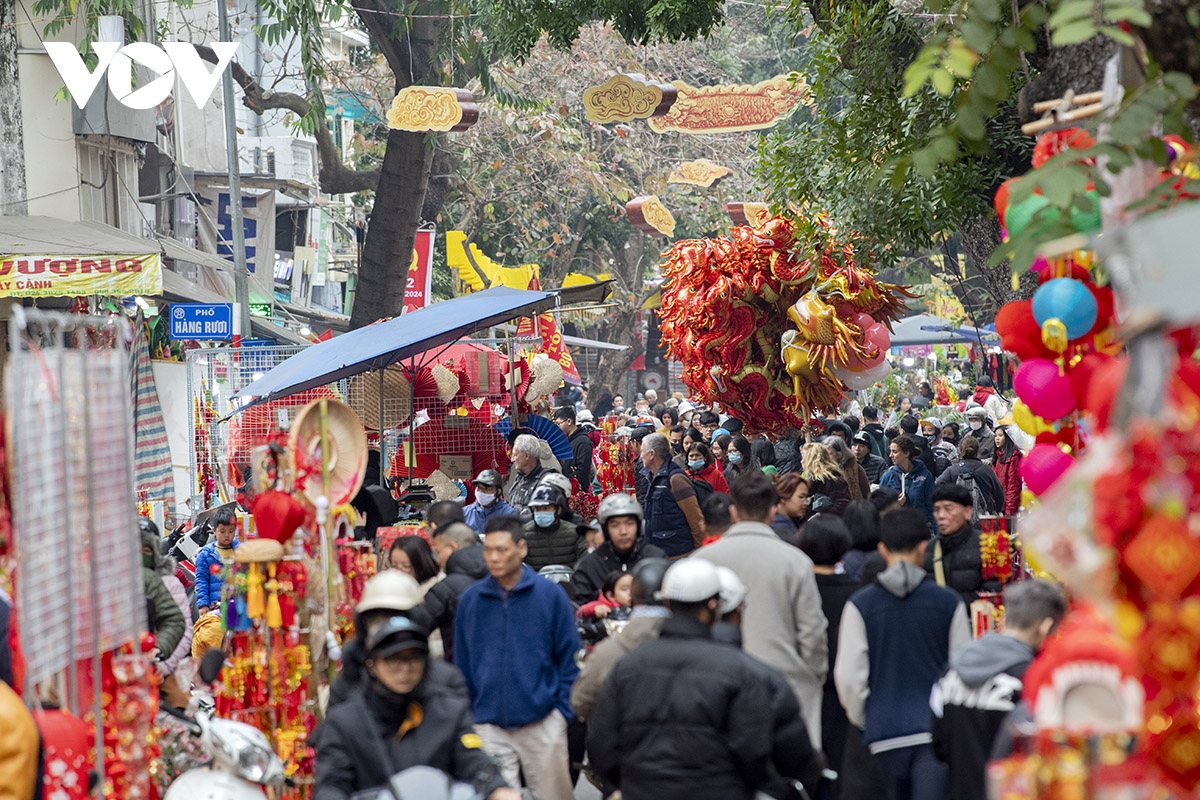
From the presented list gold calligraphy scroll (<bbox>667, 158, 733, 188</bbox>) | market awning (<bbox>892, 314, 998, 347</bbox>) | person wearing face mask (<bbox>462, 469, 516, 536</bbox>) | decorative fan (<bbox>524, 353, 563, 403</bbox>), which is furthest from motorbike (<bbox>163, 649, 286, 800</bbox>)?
market awning (<bbox>892, 314, 998, 347</bbox>)

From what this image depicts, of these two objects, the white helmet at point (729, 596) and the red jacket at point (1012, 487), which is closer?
the white helmet at point (729, 596)

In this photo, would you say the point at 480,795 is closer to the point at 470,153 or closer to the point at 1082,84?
the point at 1082,84

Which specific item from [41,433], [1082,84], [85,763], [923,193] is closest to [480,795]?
[85,763]

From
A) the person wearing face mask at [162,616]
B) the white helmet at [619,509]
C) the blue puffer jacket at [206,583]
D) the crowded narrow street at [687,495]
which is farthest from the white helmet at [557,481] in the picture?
the person wearing face mask at [162,616]

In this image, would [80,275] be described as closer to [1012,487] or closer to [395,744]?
[1012,487]

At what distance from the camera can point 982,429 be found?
18.5m

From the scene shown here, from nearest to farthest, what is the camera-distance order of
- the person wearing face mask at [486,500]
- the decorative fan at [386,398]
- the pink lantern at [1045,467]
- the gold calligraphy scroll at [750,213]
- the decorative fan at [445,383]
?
1. the pink lantern at [1045,467]
2. the person wearing face mask at [486,500]
3. the gold calligraphy scroll at [750,213]
4. the decorative fan at [386,398]
5. the decorative fan at [445,383]

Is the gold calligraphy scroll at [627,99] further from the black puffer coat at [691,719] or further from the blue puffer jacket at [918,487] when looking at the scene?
the black puffer coat at [691,719]

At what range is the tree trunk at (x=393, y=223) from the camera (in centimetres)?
1898

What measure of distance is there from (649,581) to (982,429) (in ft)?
41.9

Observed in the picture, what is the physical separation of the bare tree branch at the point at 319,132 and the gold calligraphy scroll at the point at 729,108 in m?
4.76

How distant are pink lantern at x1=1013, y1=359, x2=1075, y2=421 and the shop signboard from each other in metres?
10.00

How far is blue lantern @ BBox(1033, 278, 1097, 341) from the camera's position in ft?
19.5

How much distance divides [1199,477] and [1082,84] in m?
4.89
